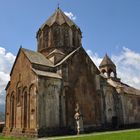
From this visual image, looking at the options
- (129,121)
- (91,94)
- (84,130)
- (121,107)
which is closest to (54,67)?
(91,94)

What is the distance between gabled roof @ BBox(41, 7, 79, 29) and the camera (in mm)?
34334

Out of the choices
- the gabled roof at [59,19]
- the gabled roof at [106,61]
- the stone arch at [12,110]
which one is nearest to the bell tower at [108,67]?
the gabled roof at [106,61]

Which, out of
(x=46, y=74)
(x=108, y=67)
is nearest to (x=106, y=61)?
(x=108, y=67)

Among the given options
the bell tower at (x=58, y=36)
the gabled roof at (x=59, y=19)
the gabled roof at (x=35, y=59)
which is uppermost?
the gabled roof at (x=59, y=19)

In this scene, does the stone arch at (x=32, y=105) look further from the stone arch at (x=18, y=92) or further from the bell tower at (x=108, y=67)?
the bell tower at (x=108, y=67)

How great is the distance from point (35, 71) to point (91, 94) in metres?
8.68

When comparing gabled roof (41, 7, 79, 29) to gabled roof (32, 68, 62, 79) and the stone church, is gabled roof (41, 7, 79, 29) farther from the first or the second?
gabled roof (32, 68, 62, 79)

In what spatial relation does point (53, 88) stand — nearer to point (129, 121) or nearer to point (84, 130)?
point (84, 130)

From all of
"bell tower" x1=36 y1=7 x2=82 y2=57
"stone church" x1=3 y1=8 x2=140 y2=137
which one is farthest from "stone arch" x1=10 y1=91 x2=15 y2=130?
"bell tower" x1=36 y1=7 x2=82 y2=57

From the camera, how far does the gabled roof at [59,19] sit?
34334 mm

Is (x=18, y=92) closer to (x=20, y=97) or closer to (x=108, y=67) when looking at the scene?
(x=20, y=97)

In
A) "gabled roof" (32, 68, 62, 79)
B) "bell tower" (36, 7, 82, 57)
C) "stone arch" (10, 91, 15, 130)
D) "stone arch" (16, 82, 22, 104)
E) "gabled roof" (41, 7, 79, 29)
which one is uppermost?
"gabled roof" (41, 7, 79, 29)

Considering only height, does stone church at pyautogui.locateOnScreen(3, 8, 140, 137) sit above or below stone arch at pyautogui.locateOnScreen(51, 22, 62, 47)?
below

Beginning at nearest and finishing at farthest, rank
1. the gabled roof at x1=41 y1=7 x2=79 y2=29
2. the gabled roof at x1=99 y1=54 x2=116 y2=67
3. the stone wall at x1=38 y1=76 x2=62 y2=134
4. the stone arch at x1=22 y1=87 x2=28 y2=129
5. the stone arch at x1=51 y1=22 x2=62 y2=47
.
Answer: the stone wall at x1=38 y1=76 x2=62 y2=134 → the stone arch at x1=22 y1=87 x2=28 y2=129 → the stone arch at x1=51 y1=22 x2=62 y2=47 → the gabled roof at x1=41 y1=7 x2=79 y2=29 → the gabled roof at x1=99 y1=54 x2=116 y2=67
